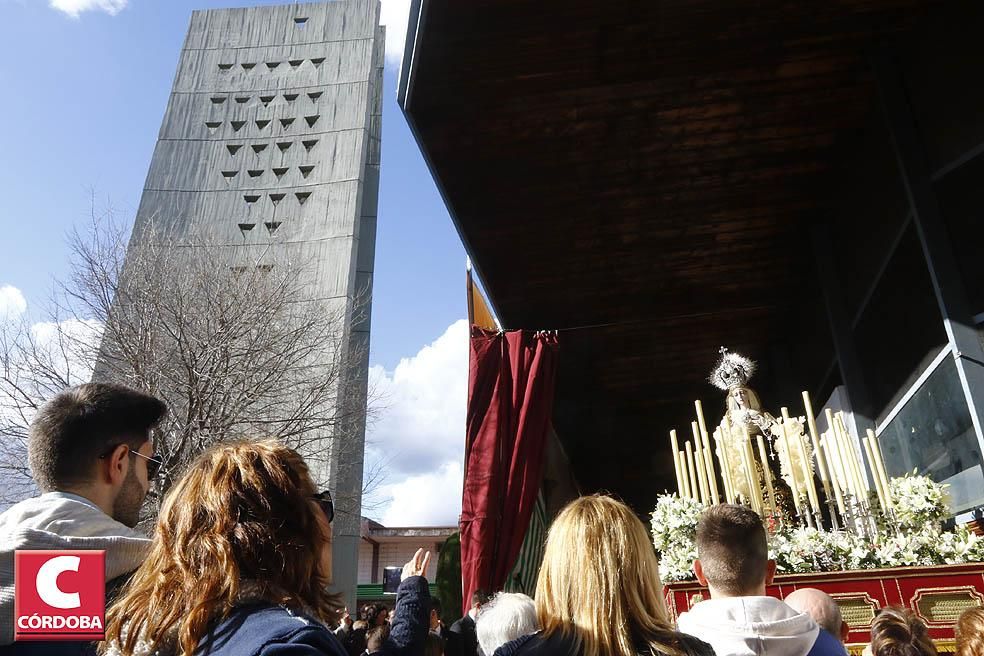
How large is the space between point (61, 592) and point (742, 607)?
172cm

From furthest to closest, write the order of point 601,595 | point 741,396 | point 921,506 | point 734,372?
point 734,372, point 741,396, point 921,506, point 601,595

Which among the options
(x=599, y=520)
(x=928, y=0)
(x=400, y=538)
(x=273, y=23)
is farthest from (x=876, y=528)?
(x=273, y=23)

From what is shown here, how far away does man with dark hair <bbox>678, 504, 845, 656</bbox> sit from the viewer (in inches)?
75.4

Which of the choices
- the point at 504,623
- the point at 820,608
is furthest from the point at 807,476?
the point at 504,623

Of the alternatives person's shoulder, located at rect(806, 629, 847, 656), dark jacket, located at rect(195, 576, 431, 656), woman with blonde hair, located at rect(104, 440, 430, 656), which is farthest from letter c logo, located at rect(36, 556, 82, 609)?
person's shoulder, located at rect(806, 629, 847, 656)

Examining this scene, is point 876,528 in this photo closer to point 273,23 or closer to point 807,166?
point 807,166

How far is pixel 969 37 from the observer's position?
532cm

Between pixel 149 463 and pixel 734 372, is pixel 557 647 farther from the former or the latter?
pixel 734 372

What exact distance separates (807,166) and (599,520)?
6.75 metres

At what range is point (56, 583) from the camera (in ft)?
4.60

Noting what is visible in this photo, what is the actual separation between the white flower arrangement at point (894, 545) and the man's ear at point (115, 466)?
360cm

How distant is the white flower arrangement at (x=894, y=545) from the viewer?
3848mm

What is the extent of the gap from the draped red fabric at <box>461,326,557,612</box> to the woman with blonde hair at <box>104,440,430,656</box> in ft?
16.7

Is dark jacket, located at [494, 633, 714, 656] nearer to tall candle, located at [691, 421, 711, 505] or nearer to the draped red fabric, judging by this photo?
tall candle, located at [691, 421, 711, 505]
